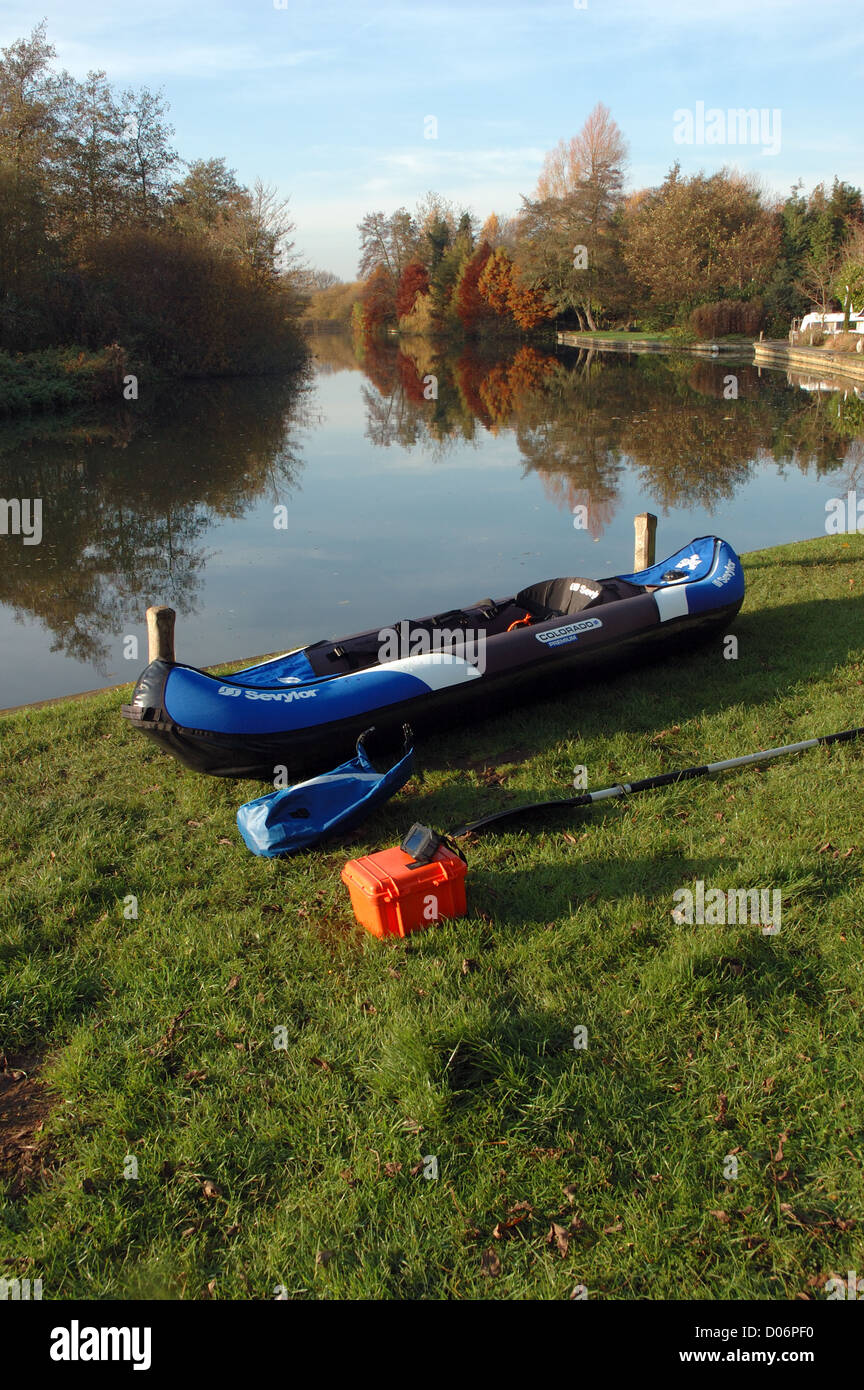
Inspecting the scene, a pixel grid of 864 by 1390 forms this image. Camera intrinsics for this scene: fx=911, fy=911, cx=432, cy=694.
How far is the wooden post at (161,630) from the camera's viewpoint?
5.37 m

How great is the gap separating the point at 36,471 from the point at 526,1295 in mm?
15893

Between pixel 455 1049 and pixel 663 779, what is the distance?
6.77ft

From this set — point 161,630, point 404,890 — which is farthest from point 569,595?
point 404,890

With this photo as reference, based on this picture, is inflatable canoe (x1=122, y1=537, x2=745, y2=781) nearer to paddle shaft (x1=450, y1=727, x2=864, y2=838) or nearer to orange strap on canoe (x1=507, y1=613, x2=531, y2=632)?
orange strap on canoe (x1=507, y1=613, x2=531, y2=632)

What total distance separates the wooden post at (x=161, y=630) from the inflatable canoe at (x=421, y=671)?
0.46 m

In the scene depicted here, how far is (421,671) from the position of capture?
194 inches

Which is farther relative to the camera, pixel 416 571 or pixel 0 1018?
pixel 416 571

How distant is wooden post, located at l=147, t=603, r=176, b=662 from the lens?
17.6 ft

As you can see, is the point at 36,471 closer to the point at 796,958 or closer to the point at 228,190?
the point at 796,958

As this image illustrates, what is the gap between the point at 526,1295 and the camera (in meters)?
2.18

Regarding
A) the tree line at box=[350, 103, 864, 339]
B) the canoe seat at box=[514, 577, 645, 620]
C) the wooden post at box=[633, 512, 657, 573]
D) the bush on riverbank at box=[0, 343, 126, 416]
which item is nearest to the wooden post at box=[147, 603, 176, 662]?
the canoe seat at box=[514, 577, 645, 620]

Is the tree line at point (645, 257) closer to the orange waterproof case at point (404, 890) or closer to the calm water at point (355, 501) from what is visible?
the calm water at point (355, 501)

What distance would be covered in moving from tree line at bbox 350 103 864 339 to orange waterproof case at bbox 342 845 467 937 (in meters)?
40.0

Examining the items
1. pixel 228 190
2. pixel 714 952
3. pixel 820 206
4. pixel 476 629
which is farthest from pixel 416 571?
pixel 820 206
